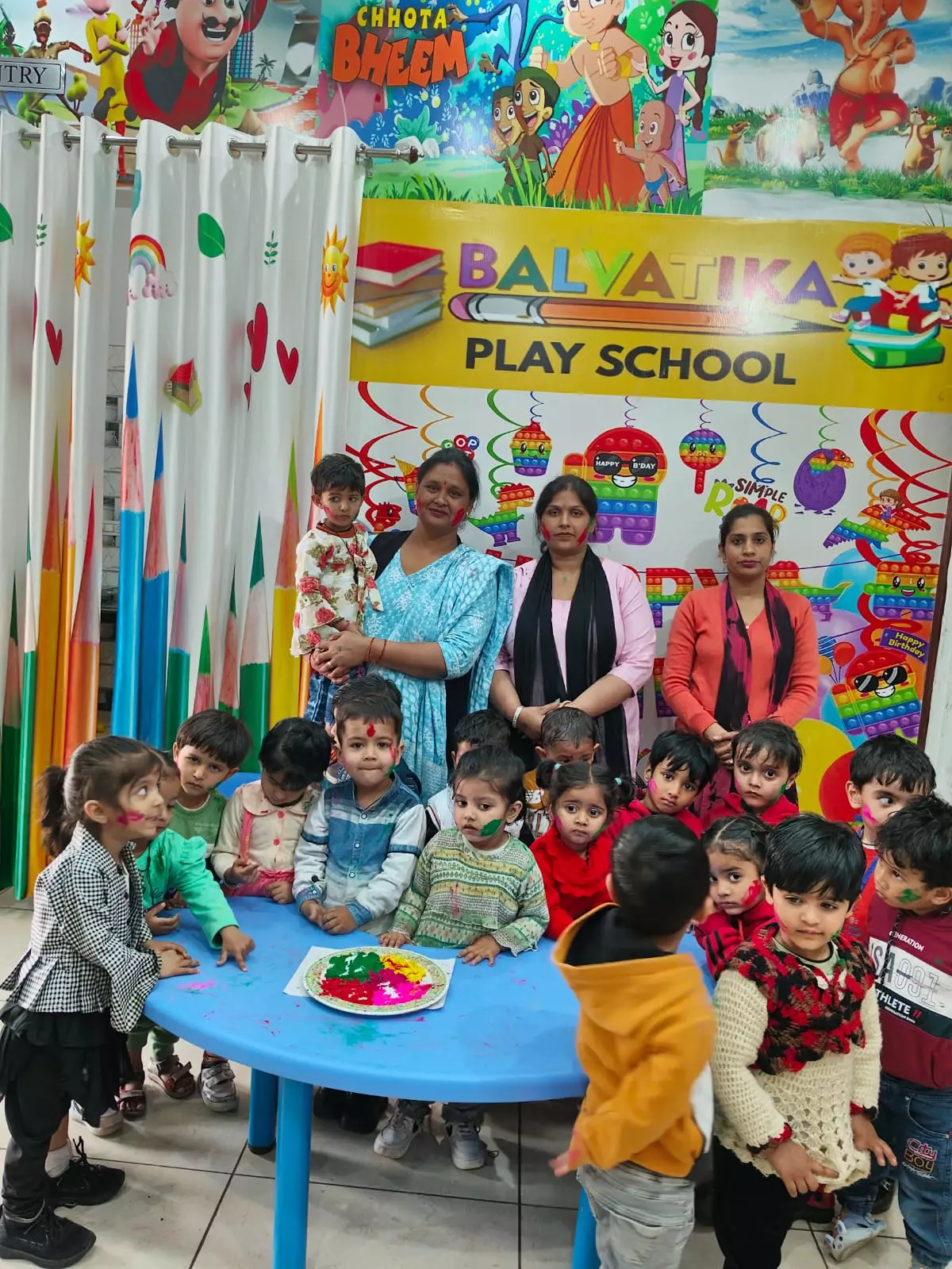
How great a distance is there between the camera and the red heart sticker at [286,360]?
3213 millimetres

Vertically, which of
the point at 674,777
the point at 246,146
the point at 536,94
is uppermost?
the point at 536,94

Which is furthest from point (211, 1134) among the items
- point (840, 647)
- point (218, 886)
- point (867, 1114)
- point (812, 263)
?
point (812, 263)

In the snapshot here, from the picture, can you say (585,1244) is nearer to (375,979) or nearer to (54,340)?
(375,979)

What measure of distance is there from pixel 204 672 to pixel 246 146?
5.51ft

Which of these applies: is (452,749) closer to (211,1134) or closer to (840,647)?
(211,1134)

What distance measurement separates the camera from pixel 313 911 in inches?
82.2

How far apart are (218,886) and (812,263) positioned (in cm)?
260

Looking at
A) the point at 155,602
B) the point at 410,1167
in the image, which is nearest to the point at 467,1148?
the point at 410,1167

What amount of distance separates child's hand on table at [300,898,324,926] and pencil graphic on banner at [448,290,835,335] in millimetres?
1985

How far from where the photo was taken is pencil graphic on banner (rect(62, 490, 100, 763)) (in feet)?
10.9

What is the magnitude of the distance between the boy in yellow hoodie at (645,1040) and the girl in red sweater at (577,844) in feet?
2.07

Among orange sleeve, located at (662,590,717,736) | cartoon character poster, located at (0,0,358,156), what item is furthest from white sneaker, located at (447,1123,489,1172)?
cartoon character poster, located at (0,0,358,156)

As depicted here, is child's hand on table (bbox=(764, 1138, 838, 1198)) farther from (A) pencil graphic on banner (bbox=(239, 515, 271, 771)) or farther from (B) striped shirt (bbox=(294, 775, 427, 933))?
(A) pencil graphic on banner (bbox=(239, 515, 271, 771))

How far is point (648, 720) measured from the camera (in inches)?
133
